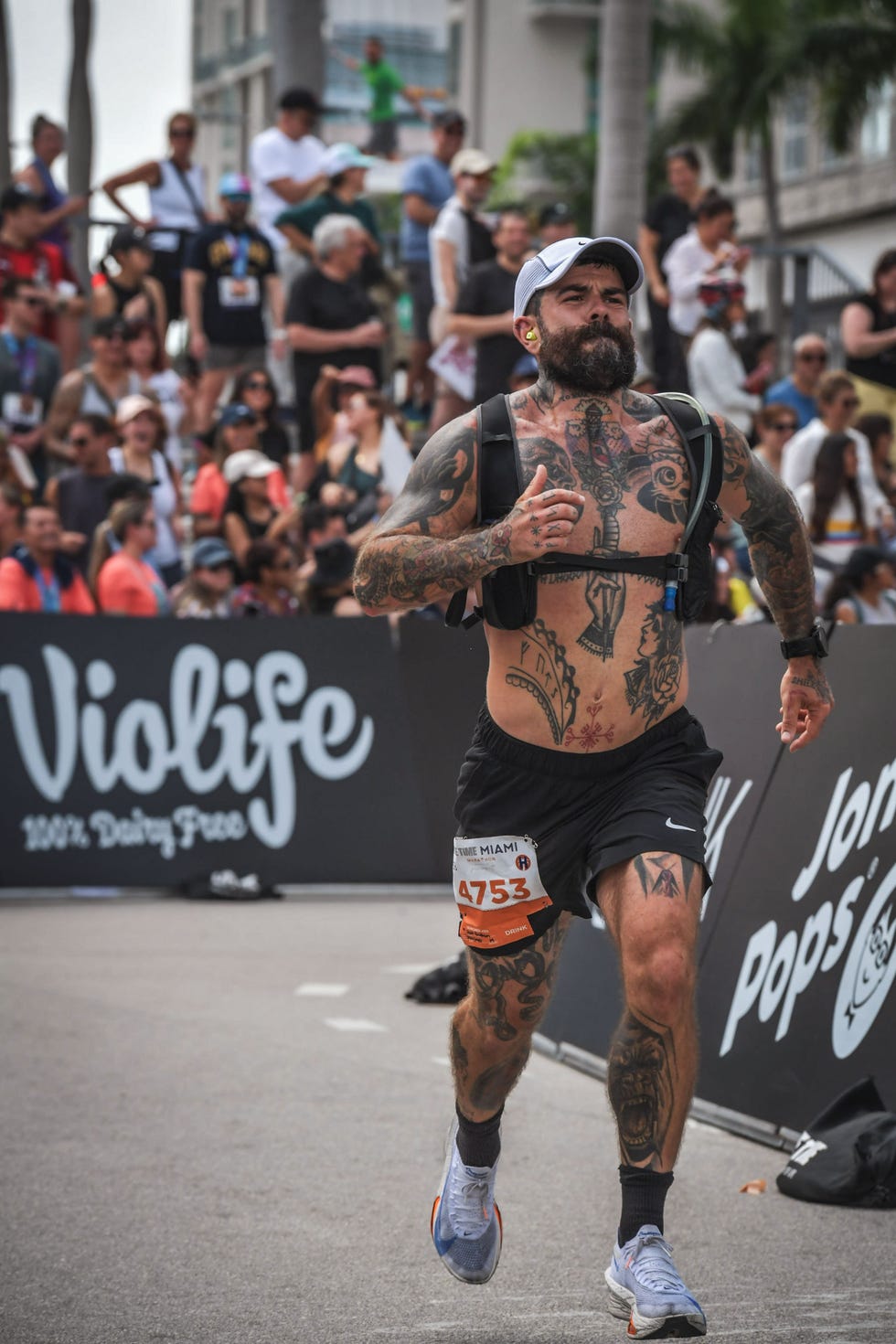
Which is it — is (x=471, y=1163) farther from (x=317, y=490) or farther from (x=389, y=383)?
(x=389, y=383)

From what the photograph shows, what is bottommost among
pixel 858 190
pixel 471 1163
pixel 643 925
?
pixel 471 1163

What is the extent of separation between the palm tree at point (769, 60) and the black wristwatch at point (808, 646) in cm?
3368

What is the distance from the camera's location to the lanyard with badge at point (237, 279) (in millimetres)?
14406

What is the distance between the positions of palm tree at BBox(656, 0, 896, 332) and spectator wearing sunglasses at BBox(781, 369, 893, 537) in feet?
83.8

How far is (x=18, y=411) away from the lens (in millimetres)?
13422

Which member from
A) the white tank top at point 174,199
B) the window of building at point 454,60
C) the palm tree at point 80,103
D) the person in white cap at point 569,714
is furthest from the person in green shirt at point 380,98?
the window of building at point 454,60

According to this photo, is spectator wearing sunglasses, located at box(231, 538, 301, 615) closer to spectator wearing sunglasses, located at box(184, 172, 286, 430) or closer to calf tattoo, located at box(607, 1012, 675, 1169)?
spectator wearing sunglasses, located at box(184, 172, 286, 430)

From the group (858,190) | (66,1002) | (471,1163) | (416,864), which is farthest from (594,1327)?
(858,190)

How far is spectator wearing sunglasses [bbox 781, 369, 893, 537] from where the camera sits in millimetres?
12484

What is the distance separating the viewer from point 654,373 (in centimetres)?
1435

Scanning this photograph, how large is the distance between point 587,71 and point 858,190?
282 inches

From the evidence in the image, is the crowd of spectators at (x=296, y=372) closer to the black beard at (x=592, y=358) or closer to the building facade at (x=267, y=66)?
the black beard at (x=592, y=358)

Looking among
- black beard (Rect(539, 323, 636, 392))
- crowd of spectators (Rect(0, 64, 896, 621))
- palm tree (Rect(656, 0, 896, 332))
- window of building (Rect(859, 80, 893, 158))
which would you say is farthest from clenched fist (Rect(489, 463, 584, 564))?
window of building (Rect(859, 80, 893, 158))

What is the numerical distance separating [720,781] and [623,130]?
1058 centimetres
